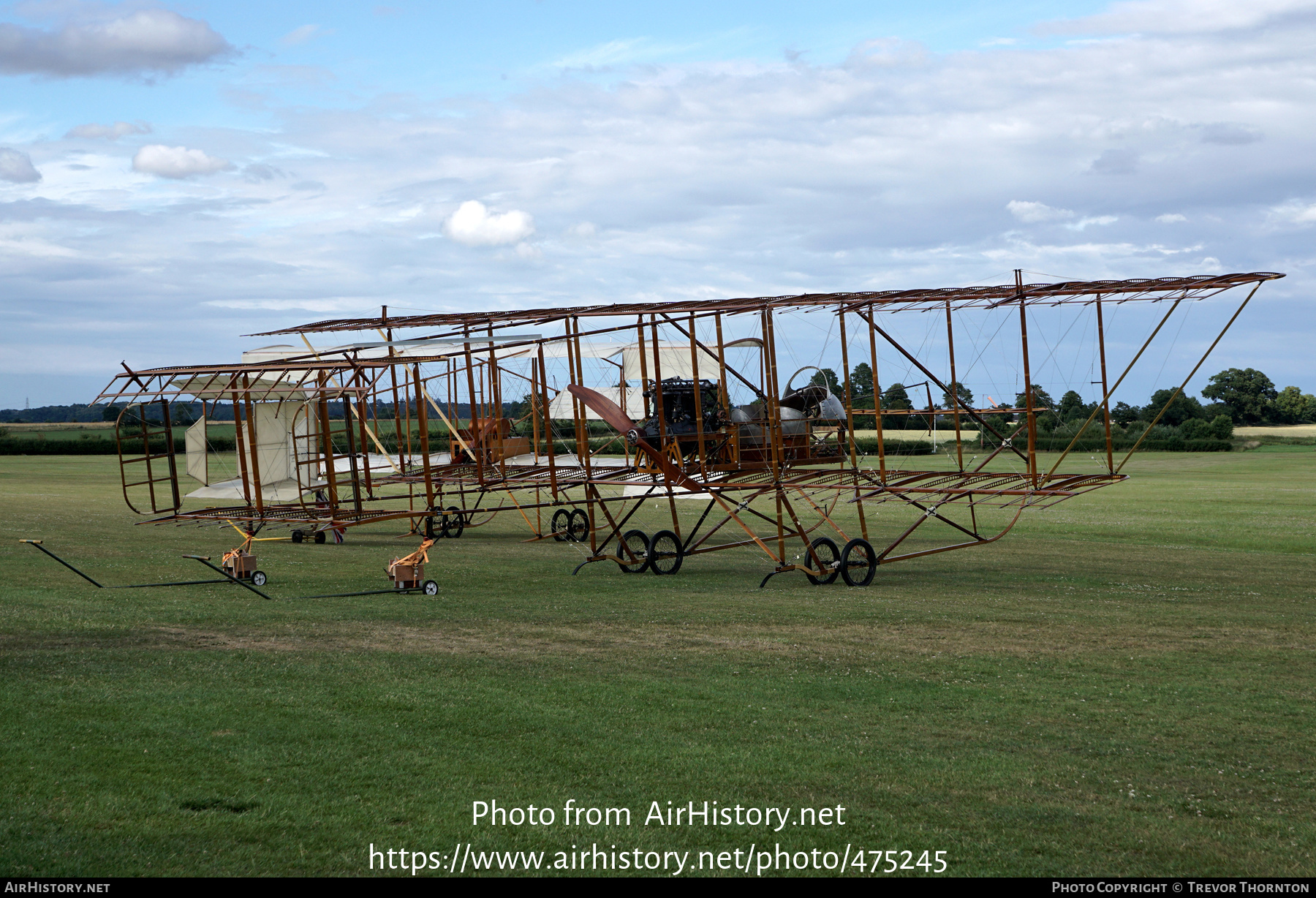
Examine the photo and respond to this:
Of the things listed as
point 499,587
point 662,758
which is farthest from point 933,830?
point 499,587

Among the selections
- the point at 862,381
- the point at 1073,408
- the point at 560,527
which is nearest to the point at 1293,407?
the point at 1073,408

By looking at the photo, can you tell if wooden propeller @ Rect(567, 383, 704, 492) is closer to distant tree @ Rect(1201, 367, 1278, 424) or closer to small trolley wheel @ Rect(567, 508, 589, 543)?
small trolley wheel @ Rect(567, 508, 589, 543)

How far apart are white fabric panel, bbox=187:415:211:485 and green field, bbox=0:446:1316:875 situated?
203 cm

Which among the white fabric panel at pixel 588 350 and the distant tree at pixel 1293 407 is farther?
the distant tree at pixel 1293 407

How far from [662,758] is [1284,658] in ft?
23.9

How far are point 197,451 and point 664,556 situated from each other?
7462 millimetres

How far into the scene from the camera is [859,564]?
53.1 feet

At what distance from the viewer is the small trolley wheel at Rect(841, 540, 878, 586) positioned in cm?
1608

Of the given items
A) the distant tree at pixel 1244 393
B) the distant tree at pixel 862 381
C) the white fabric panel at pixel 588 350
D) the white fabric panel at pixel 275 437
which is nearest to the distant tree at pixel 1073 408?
the distant tree at pixel 862 381

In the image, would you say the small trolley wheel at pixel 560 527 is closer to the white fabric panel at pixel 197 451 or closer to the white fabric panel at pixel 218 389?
the white fabric panel at pixel 218 389

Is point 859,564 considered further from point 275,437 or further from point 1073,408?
point 1073,408

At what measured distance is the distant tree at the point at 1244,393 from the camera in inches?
3192

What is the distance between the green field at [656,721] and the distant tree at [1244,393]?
73.9 metres

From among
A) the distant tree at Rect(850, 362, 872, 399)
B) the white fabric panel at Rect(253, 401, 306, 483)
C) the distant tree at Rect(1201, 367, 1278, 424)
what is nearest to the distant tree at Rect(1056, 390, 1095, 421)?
the distant tree at Rect(850, 362, 872, 399)
